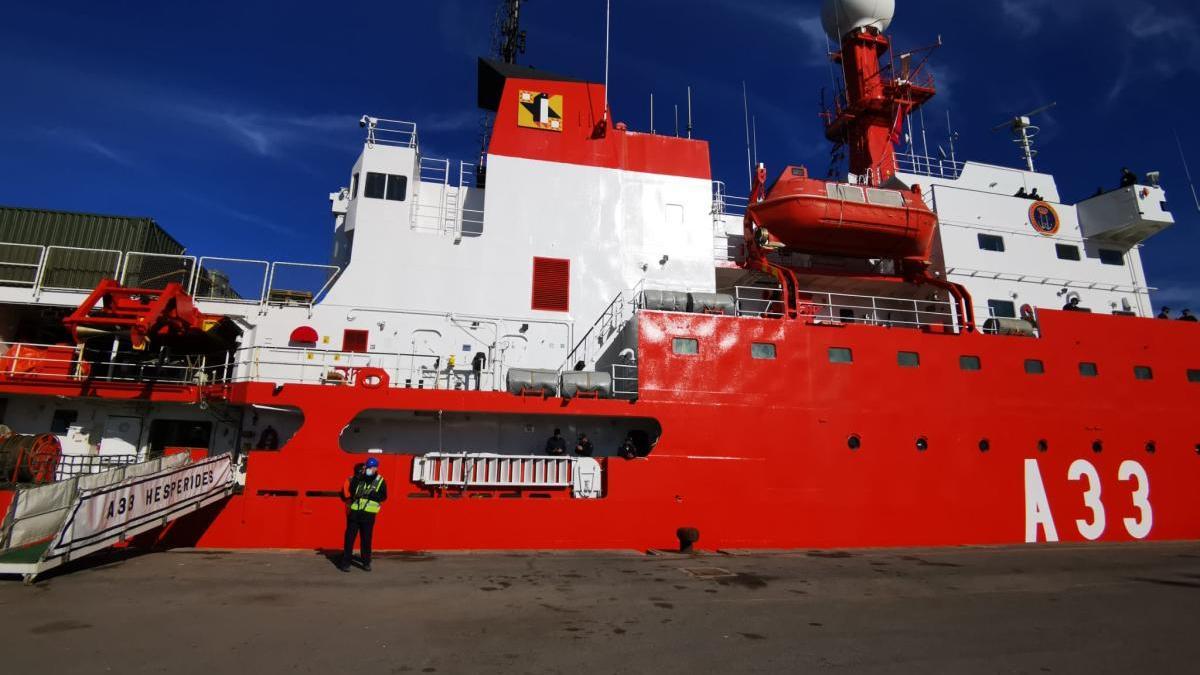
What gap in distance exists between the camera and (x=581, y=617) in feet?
19.6

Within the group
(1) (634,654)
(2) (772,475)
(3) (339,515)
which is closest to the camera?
(1) (634,654)

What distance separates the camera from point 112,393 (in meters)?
10.2

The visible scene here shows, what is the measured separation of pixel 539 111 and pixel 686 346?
255 inches

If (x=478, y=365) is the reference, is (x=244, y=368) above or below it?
below

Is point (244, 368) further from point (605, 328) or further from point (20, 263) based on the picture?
point (605, 328)

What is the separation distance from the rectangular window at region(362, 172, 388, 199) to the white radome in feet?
49.5

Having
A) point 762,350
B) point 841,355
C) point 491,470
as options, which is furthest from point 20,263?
point 841,355

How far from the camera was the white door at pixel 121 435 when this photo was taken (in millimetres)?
10898

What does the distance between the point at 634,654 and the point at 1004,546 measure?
1020cm

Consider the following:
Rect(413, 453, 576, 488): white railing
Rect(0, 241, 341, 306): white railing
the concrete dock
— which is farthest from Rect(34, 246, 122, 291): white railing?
Rect(413, 453, 576, 488): white railing

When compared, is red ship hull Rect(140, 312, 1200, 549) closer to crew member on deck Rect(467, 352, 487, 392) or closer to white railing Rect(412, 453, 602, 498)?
white railing Rect(412, 453, 602, 498)

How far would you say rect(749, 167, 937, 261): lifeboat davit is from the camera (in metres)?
13.5

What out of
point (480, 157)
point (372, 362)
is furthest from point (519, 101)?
point (372, 362)

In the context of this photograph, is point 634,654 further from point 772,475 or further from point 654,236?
point 654,236
